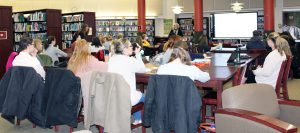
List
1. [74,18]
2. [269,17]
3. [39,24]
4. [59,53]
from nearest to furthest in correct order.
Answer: [59,53], [269,17], [39,24], [74,18]

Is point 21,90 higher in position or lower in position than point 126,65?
lower

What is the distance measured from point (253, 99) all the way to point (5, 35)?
7.75 meters

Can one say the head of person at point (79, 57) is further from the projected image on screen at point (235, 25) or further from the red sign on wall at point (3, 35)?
the projected image on screen at point (235, 25)

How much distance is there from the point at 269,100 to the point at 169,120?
3.14 ft

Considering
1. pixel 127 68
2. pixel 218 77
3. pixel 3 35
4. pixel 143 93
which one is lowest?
pixel 143 93

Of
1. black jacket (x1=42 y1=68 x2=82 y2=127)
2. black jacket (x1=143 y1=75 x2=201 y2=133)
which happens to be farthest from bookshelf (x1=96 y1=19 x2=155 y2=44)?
black jacket (x1=143 y1=75 x2=201 y2=133)

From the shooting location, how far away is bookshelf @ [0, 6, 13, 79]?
30.6 ft

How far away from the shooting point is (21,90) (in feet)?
15.1

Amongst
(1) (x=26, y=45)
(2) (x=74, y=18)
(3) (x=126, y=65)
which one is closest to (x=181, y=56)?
(3) (x=126, y=65)

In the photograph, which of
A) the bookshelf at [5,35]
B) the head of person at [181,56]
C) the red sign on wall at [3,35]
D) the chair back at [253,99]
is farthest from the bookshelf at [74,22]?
the chair back at [253,99]

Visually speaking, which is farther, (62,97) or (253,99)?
(62,97)

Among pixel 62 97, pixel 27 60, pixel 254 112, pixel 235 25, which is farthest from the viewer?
pixel 235 25

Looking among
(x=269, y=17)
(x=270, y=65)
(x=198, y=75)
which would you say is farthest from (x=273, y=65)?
(x=269, y=17)

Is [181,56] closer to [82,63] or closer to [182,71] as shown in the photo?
[182,71]
